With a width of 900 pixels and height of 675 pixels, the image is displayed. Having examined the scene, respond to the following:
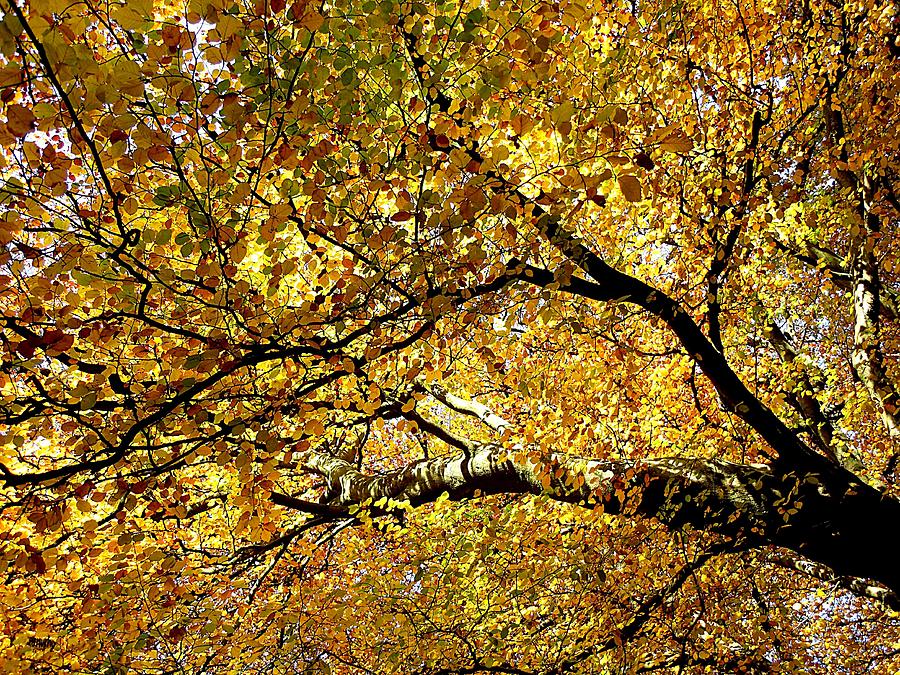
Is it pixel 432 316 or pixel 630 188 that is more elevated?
pixel 432 316

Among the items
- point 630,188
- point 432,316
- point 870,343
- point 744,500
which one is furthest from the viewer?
point 870,343

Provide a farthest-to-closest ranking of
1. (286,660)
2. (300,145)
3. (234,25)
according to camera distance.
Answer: (286,660)
(300,145)
(234,25)

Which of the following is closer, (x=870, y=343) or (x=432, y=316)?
(x=432, y=316)

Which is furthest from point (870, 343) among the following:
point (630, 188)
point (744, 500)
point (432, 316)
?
point (432, 316)

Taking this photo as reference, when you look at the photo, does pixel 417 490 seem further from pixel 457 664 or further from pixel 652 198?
pixel 652 198

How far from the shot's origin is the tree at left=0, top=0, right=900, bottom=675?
3.26 metres

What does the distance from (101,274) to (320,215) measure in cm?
131

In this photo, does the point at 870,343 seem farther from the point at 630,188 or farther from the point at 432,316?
the point at 432,316

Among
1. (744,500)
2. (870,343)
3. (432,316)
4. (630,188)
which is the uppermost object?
(870,343)

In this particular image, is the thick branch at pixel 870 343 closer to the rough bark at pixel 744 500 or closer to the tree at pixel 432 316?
the tree at pixel 432 316

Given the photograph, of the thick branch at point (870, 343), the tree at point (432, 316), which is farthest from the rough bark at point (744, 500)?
the thick branch at point (870, 343)

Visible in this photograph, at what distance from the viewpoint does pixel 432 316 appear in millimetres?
3748

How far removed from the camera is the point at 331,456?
855 cm

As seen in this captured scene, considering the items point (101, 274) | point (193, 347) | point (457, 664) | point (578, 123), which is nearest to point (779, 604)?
point (457, 664)
